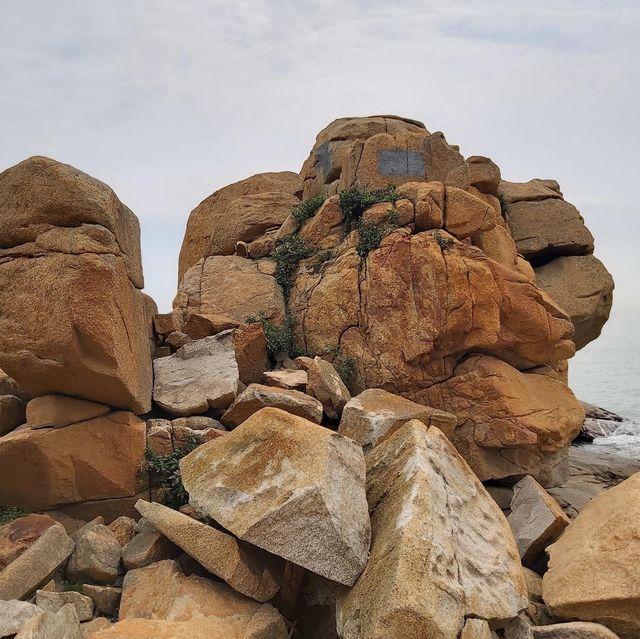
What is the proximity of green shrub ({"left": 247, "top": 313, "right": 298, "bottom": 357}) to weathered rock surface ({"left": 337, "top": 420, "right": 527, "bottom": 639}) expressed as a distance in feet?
13.2

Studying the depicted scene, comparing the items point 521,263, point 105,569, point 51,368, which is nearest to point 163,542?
point 105,569

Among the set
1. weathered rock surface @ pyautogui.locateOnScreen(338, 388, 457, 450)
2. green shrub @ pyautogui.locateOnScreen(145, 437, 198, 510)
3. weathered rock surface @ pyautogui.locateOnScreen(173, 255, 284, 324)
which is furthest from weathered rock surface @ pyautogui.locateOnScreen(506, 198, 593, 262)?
green shrub @ pyautogui.locateOnScreen(145, 437, 198, 510)

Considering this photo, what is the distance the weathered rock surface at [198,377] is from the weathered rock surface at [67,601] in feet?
9.50

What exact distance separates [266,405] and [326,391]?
115 cm

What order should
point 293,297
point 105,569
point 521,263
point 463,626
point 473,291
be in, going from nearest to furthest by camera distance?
point 463,626, point 105,569, point 473,291, point 293,297, point 521,263

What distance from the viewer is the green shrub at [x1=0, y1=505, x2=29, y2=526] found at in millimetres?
6348

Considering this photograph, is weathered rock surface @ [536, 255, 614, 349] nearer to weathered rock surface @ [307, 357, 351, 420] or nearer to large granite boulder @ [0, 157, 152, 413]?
weathered rock surface @ [307, 357, 351, 420]

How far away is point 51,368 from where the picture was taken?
6.26 meters

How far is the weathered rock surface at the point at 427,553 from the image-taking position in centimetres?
388

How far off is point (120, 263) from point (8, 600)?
3.69 metres

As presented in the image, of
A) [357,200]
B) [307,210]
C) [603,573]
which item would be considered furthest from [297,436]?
[307,210]

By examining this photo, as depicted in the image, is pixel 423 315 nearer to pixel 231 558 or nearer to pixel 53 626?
pixel 231 558

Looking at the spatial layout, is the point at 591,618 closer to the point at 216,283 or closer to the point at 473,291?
the point at 473,291

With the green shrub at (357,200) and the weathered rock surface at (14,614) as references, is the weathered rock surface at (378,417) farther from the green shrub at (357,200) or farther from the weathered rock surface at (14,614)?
the green shrub at (357,200)
